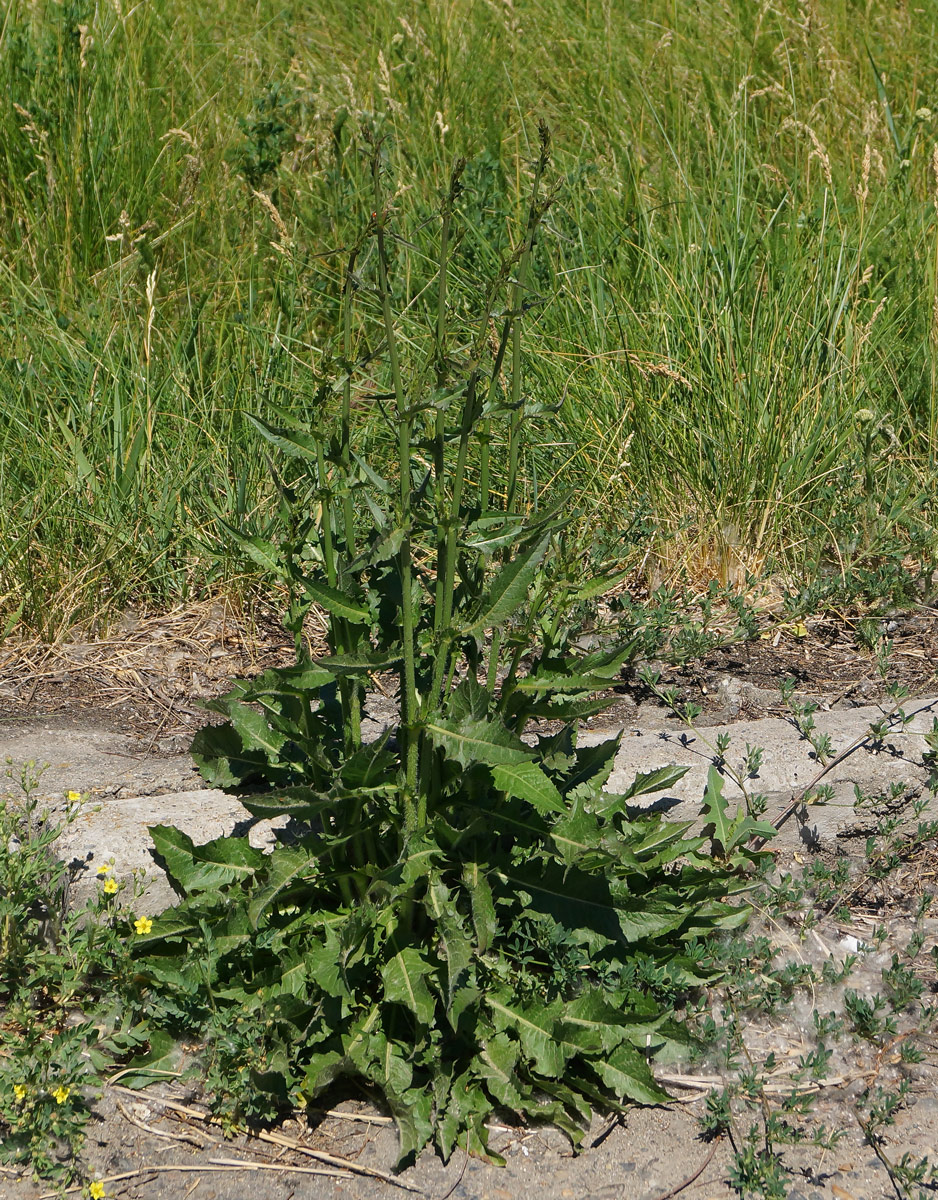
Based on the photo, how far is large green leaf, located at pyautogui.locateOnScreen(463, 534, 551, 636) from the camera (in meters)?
1.93

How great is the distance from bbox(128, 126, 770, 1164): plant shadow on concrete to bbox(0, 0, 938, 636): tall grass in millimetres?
1207

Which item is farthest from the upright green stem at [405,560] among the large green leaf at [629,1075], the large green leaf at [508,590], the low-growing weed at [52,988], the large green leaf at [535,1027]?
the low-growing weed at [52,988]

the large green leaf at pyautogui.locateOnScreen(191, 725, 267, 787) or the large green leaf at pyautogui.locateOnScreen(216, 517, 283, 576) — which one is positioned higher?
the large green leaf at pyautogui.locateOnScreen(216, 517, 283, 576)

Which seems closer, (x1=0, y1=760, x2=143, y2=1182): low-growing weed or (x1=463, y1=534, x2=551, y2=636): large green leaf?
(x1=463, y1=534, x2=551, y2=636): large green leaf

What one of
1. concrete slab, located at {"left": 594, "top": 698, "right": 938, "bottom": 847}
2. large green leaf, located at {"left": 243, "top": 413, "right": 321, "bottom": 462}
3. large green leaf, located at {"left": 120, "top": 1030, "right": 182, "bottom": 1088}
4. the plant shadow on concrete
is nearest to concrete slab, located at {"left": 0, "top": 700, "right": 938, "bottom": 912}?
concrete slab, located at {"left": 594, "top": 698, "right": 938, "bottom": 847}

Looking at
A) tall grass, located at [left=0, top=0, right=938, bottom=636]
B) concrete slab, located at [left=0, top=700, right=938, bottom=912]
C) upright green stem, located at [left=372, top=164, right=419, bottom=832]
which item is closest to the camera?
upright green stem, located at [left=372, top=164, right=419, bottom=832]

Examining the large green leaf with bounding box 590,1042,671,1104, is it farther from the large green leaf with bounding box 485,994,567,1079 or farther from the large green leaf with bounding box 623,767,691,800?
→ the large green leaf with bounding box 623,767,691,800

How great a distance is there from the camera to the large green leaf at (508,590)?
193 centimetres

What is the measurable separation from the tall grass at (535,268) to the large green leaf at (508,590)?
55.7 inches

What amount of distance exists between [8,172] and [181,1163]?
3696 millimetres

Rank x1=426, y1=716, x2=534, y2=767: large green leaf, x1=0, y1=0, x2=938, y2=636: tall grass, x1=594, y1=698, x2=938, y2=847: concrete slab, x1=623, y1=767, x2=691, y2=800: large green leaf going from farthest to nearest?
x1=0, y1=0, x2=938, y2=636: tall grass < x1=594, y1=698, x2=938, y2=847: concrete slab < x1=623, y1=767, x2=691, y2=800: large green leaf < x1=426, y1=716, x2=534, y2=767: large green leaf

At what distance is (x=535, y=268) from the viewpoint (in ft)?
13.6

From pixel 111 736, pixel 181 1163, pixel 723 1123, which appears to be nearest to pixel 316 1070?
pixel 181 1163

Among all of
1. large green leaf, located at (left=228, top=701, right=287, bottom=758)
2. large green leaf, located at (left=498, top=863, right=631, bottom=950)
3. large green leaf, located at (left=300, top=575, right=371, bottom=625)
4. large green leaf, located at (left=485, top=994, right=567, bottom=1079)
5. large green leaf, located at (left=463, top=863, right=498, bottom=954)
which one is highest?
large green leaf, located at (left=300, top=575, right=371, bottom=625)
